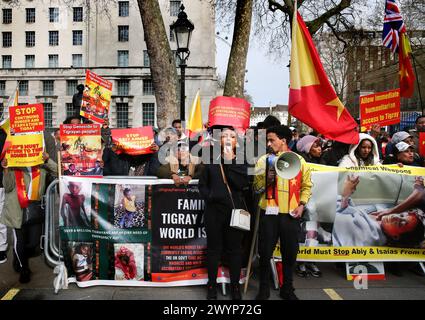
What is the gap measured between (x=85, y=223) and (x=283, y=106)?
14003 centimetres

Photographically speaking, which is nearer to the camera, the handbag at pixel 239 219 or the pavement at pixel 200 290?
the handbag at pixel 239 219

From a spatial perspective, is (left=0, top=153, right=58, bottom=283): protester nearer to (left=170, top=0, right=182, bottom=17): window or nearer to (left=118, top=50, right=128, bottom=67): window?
(left=170, top=0, right=182, bottom=17): window

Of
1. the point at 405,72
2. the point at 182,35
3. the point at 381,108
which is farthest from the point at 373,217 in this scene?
the point at 182,35

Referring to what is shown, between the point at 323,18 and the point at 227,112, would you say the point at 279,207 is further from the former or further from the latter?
the point at 323,18

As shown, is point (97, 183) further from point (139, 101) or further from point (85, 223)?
point (139, 101)

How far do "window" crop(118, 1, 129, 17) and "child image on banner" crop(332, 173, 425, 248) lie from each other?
50176mm

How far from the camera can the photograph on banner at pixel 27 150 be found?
16.8 ft

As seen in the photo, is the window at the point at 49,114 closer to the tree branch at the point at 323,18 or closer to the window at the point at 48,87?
the window at the point at 48,87

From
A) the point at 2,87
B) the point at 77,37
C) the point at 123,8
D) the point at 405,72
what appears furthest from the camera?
the point at 2,87

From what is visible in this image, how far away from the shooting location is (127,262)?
4.93 meters

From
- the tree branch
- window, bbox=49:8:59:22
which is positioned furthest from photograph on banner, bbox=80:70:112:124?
window, bbox=49:8:59:22

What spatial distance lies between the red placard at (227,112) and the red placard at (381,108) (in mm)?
3152

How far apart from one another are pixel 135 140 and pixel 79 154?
1.25 meters

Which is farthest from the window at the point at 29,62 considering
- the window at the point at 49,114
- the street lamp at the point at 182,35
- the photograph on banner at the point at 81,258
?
the photograph on banner at the point at 81,258
